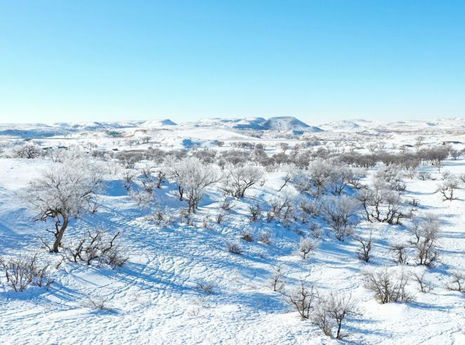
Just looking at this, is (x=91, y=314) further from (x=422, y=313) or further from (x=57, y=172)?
(x=422, y=313)

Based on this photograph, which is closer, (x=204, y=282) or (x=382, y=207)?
(x=204, y=282)

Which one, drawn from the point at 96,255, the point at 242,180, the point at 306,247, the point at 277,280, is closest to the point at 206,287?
the point at 277,280

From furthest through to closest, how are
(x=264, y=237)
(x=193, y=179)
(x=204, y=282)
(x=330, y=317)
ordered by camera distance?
1. (x=193, y=179)
2. (x=264, y=237)
3. (x=204, y=282)
4. (x=330, y=317)

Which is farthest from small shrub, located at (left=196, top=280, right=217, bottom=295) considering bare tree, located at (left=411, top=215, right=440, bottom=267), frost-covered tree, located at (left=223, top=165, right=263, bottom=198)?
frost-covered tree, located at (left=223, top=165, right=263, bottom=198)

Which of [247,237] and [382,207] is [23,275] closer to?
[247,237]

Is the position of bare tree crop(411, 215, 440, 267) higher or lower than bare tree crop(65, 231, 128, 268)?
lower

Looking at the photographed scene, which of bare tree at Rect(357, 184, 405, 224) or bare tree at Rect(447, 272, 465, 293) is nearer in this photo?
bare tree at Rect(447, 272, 465, 293)

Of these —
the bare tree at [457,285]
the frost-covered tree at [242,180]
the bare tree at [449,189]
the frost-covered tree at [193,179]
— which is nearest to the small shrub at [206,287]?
the frost-covered tree at [193,179]

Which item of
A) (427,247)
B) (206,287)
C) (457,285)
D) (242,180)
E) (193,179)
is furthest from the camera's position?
(242,180)

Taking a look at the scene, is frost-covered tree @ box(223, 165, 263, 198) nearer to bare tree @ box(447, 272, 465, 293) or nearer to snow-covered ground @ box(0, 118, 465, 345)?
snow-covered ground @ box(0, 118, 465, 345)
